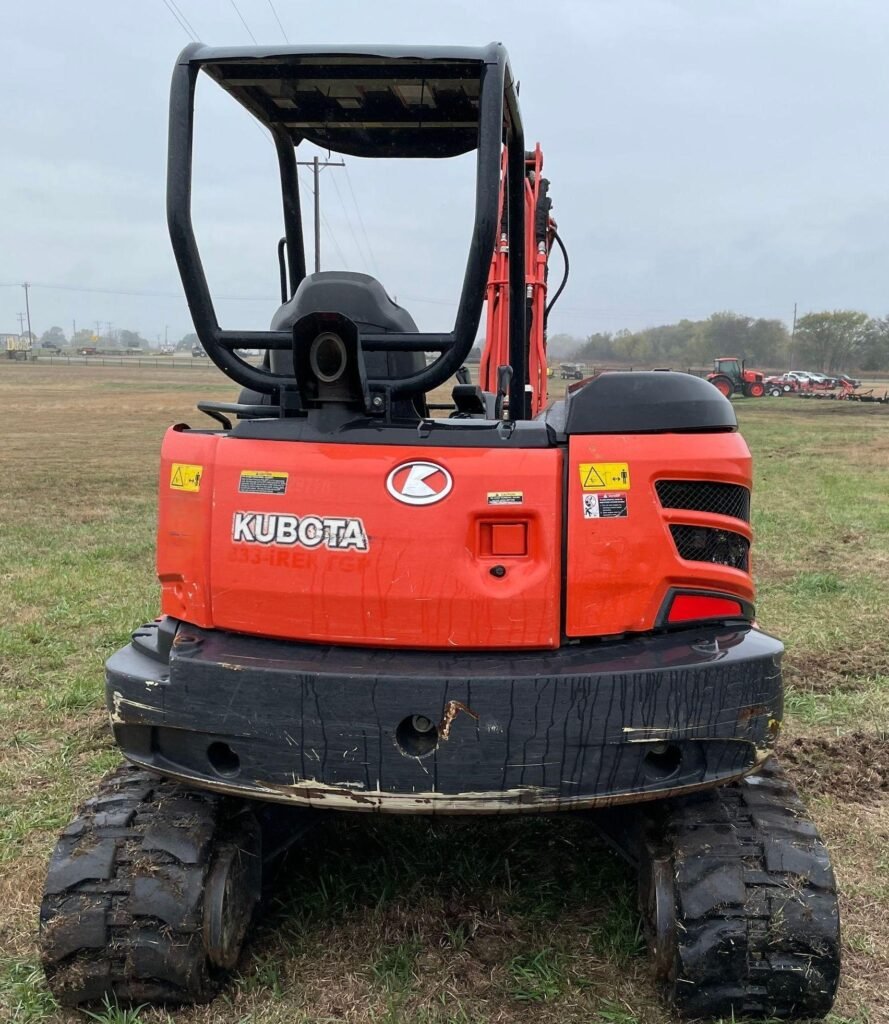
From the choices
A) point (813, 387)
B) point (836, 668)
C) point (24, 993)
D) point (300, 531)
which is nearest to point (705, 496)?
point (300, 531)

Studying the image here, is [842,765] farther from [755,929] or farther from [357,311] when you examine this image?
[357,311]

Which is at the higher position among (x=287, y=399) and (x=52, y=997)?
(x=287, y=399)

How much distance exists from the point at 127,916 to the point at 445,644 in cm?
115

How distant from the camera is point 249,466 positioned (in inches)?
102

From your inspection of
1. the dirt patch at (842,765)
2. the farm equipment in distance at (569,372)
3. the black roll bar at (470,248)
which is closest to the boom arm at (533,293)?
the dirt patch at (842,765)

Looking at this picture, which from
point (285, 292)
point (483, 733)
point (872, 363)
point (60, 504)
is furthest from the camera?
point (872, 363)

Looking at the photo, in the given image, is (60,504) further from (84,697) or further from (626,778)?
(626,778)

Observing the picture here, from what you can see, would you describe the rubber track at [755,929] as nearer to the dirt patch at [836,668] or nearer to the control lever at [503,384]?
the control lever at [503,384]

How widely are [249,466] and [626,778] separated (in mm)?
1294

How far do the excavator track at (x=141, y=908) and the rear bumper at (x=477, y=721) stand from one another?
288 mm

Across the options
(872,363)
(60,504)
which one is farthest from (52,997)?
(872,363)

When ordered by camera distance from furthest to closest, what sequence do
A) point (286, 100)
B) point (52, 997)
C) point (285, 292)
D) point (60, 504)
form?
point (60, 504) < point (285, 292) < point (286, 100) < point (52, 997)

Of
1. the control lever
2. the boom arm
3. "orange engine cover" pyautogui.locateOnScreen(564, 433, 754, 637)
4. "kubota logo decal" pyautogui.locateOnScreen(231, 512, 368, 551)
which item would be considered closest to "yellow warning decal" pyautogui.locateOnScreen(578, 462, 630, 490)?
"orange engine cover" pyautogui.locateOnScreen(564, 433, 754, 637)

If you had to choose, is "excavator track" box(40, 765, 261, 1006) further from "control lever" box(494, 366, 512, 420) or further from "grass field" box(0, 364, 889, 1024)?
"control lever" box(494, 366, 512, 420)
